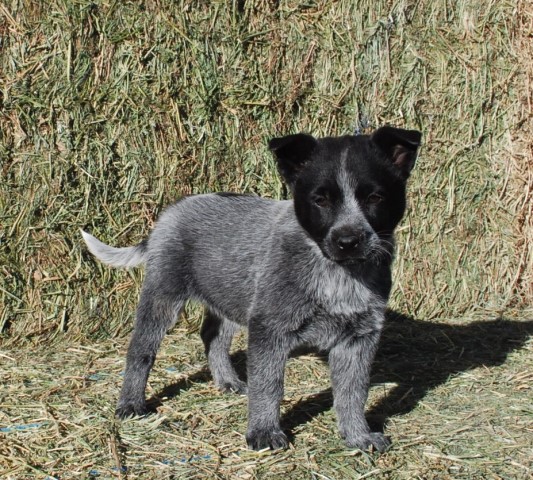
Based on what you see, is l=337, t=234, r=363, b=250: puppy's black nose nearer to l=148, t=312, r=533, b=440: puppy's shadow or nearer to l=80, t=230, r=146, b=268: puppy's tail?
l=148, t=312, r=533, b=440: puppy's shadow

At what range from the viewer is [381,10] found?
7.04m

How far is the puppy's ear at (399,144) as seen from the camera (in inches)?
182

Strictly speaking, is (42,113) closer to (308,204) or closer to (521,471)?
(308,204)

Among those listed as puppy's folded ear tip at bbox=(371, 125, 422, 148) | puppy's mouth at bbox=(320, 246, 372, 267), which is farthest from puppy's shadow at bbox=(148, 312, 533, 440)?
puppy's folded ear tip at bbox=(371, 125, 422, 148)

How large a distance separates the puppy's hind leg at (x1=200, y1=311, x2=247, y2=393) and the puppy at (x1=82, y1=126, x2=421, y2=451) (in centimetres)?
62

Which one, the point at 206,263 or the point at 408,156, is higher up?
the point at 408,156

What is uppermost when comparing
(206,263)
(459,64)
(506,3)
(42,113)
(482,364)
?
(506,3)

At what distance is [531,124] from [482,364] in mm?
2418

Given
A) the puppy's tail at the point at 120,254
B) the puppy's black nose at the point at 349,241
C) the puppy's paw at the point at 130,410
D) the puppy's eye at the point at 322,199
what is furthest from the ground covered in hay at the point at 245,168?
the puppy's eye at the point at 322,199

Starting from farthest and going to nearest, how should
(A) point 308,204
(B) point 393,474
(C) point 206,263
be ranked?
(C) point 206,263
(A) point 308,204
(B) point 393,474

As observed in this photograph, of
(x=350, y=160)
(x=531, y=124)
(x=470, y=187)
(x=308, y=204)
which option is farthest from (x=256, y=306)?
(x=531, y=124)

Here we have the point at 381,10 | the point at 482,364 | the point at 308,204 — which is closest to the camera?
the point at 308,204

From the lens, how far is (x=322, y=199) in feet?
14.9

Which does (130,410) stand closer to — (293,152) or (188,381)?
(188,381)
